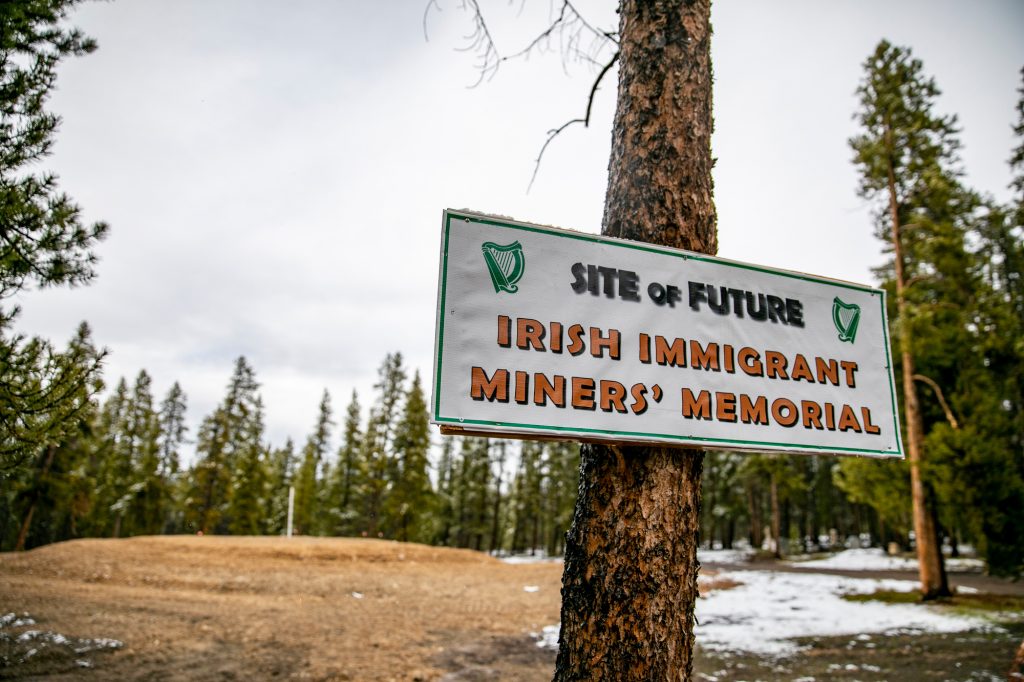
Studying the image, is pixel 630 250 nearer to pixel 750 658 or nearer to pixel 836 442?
pixel 836 442

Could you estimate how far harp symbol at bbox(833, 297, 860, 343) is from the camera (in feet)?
8.25

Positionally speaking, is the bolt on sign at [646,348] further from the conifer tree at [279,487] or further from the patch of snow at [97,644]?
the conifer tree at [279,487]

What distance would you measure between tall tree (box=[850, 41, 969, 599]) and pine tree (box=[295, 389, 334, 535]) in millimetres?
42256

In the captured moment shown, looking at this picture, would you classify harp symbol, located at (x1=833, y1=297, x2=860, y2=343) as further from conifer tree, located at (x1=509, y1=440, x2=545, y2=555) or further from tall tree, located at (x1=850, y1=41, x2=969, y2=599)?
conifer tree, located at (x1=509, y1=440, x2=545, y2=555)

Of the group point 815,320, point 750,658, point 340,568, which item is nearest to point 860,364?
point 815,320

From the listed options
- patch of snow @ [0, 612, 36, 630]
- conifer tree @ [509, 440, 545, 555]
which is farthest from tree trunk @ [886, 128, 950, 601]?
conifer tree @ [509, 440, 545, 555]

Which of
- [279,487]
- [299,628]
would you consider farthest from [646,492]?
[279,487]

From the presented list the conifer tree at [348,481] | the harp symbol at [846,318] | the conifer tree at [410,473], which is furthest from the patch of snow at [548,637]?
the conifer tree at [348,481]

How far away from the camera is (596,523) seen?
2016mm

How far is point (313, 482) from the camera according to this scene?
47.4 metres

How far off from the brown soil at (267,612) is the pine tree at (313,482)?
2445 centimetres

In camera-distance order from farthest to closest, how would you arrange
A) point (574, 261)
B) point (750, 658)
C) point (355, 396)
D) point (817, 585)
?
point (355, 396) < point (817, 585) < point (750, 658) < point (574, 261)

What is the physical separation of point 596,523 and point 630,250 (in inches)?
41.1

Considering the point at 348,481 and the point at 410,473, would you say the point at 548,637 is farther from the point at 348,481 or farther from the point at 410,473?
the point at 348,481
